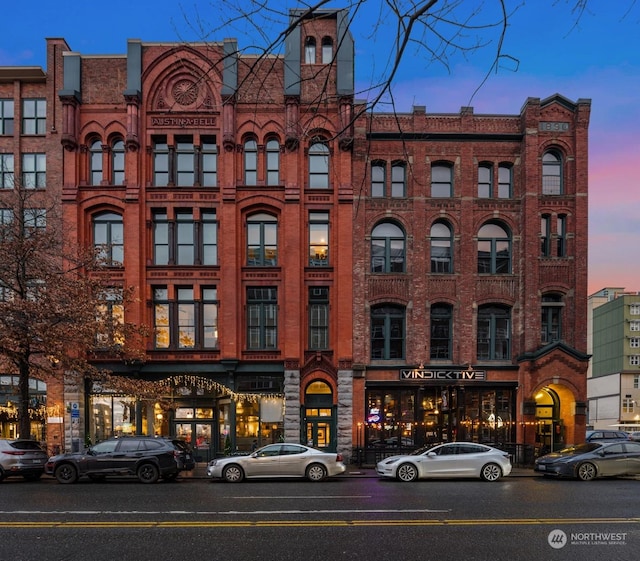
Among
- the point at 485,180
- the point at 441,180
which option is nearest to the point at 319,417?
the point at 441,180

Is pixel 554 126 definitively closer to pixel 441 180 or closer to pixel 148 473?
pixel 441 180

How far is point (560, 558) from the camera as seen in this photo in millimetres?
7844

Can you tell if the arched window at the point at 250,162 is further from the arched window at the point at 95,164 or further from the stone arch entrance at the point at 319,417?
the stone arch entrance at the point at 319,417

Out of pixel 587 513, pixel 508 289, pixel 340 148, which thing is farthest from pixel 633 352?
pixel 587 513

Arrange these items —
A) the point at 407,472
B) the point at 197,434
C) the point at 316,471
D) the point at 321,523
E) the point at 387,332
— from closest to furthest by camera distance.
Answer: the point at 321,523 < the point at 407,472 < the point at 316,471 < the point at 197,434 < the point at 387,332

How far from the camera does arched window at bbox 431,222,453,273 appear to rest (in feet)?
83.7

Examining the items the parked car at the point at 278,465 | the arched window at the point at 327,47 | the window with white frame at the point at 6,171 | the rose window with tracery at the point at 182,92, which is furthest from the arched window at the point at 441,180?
the window with white frame at the point at 6,171

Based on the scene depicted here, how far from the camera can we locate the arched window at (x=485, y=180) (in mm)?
25750

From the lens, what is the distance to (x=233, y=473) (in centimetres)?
1742

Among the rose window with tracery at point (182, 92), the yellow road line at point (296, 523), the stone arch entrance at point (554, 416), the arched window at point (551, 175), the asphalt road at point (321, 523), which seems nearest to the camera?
the asphalt road at point (321, 523)

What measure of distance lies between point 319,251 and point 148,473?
12.1m

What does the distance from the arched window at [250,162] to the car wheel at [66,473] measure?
A: 13859 mm

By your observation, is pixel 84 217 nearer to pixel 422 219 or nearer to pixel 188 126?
pixel 188 126

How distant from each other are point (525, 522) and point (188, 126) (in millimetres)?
21252
